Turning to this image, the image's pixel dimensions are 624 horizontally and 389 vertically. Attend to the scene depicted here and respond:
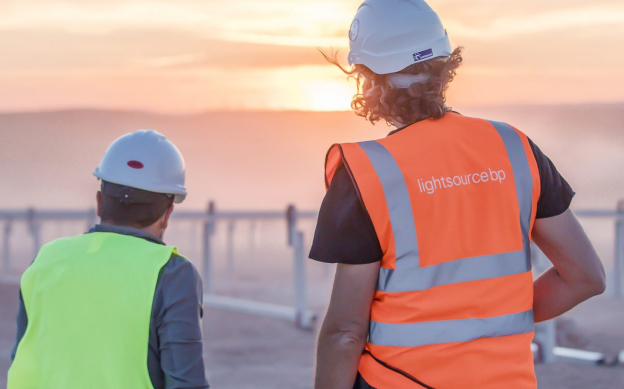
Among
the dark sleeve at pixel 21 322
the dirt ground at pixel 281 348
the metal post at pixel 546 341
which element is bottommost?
the dirt ground at pixel 281 348

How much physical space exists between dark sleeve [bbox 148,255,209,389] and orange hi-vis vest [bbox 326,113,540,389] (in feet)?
1.44

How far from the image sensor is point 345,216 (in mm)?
1938

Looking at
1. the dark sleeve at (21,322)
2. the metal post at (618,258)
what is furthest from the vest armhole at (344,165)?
the metal post at (618,258)

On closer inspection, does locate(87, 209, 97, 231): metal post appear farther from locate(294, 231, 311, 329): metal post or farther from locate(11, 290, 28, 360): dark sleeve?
locate(11, 290, 28, 360): dark sleeve

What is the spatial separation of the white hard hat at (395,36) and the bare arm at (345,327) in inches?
22.2

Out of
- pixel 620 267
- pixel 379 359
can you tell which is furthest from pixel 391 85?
pixel 620 267

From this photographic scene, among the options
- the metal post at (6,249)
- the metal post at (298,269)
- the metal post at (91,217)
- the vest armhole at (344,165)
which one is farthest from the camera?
the metal post at (6,249)

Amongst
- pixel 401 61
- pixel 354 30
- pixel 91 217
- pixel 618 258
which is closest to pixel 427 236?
pixel 401 61

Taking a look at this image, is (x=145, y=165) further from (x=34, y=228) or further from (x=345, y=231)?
(x=34, y=228)

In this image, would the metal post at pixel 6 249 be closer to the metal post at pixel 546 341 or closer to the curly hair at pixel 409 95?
the metal post at pixel 546 341

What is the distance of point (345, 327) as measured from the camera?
79.0 inches

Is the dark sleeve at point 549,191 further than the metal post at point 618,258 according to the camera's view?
No

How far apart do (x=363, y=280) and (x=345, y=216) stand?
0.17m

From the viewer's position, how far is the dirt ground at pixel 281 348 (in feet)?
22.1
